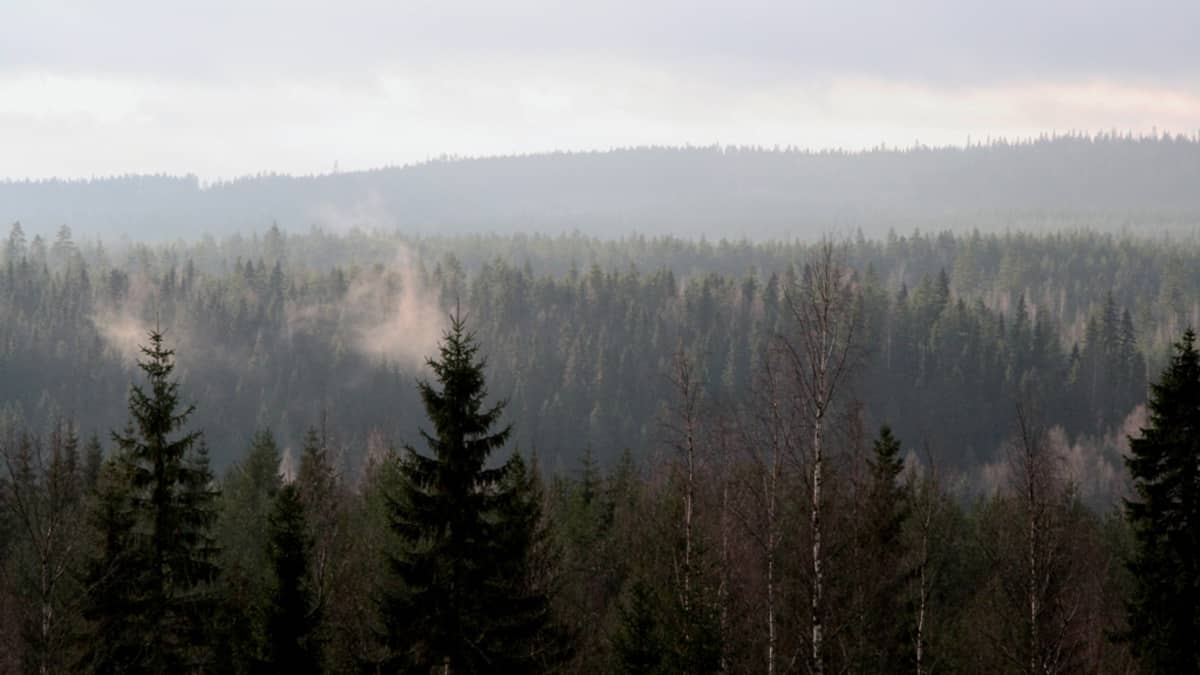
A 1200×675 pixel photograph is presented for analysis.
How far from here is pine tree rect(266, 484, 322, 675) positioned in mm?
21688

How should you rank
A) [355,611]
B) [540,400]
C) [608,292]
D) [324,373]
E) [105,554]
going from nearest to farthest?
[105,554] < [355,611] < [540,400] < [324,373] < [608,292]

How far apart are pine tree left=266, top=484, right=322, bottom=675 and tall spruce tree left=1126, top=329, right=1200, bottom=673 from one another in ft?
63.6

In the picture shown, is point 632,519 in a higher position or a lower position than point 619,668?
lower

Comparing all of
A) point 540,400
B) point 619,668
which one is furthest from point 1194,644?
point 540,400

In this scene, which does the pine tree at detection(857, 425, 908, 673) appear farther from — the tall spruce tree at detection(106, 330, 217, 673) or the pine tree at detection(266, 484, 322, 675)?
the tall spruce tree at detection(106, 330, 217, 673)

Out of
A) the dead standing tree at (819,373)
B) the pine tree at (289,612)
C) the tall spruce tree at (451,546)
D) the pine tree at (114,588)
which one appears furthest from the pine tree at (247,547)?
the dead standing tree at (819,373)

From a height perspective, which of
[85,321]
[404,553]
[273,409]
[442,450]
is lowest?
[273,409]

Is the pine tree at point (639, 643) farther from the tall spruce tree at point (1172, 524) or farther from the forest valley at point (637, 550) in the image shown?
the tall spruce tree at point (1172, 524)

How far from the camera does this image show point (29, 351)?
559ft

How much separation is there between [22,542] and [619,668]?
41.0 meters

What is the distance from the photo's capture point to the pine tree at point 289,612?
2169 cm

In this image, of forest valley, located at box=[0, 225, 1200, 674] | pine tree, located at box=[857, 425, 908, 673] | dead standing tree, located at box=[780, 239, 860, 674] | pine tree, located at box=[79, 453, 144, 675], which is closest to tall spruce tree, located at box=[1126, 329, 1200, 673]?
forest valley, located at box=[0, 225, 1200, 674]

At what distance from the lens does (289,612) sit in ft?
71.9

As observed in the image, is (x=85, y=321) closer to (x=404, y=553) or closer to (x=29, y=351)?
(x=29, y=351)
